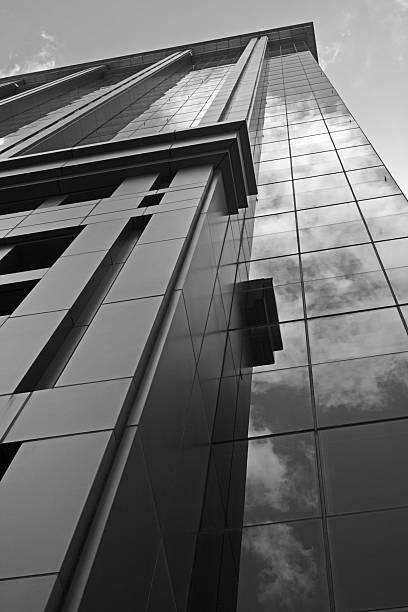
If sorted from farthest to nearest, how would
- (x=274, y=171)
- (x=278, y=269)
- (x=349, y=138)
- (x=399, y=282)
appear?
(x=349, y=138)
(x=274, y=171)
(x=278, y=269)
(x=399, y=282)

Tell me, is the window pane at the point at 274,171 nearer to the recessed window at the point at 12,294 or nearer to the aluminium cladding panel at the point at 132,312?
the aluminium cladding panel at the point at 132,312

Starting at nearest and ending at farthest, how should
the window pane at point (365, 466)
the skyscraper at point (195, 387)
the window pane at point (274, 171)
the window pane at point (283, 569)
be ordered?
the skyscraper at point (195, 387) → the window pane at point (283, 569) → the window pane at point (365, 466) → the window pane at point (274, 171)

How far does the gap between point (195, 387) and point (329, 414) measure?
2.67 meters

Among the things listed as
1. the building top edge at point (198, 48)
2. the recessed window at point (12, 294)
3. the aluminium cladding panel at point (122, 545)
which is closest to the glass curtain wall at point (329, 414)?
the aluminium cladding panel at point (122, 545)

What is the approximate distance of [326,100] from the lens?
132 feet

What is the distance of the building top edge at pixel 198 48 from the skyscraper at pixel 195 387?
6172 centimetres

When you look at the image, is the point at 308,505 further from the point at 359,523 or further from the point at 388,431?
the point at 388,431

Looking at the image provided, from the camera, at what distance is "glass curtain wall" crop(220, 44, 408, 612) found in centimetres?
949

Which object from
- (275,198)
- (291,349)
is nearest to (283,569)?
(291,349)

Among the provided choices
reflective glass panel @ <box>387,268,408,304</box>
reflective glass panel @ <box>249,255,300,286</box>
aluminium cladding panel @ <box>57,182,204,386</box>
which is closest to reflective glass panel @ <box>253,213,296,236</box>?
reflective glass panel @ <box>249,255,300,286</box>

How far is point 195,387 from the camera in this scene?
12.0 m

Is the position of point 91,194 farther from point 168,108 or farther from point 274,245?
point 168,108

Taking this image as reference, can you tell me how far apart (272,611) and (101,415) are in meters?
3.66

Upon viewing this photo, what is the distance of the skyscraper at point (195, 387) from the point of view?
779 centimetres
